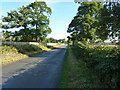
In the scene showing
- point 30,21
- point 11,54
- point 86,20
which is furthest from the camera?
point 30,21

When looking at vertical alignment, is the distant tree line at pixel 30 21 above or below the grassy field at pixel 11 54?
above

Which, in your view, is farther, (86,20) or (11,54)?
(86,20)

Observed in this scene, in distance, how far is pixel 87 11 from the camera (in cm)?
2434

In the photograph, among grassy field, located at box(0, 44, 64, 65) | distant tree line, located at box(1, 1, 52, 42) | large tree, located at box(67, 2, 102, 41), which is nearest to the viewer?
grassy field, located at box(0, 44, 64, 65)

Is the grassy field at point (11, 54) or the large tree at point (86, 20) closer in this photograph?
the grassy field at point (11, 54)

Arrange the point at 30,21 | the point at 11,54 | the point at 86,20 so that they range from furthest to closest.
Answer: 1. the point at 30,21
2. the point at 86,20
3. the point at 11,54

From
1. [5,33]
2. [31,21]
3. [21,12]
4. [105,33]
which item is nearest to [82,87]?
[105,33]

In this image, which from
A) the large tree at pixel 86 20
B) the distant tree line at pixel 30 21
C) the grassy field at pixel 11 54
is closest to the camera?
the grassy field at pixel 11 54

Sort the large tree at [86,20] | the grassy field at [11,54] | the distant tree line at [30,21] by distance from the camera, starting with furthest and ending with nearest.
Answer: the distant tree line at [30,21] → the large tree at [86,20] → the grassy field at [11,54]

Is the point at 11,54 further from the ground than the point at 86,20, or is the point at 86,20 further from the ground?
the point at 86,20

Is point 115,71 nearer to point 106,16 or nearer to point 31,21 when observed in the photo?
point 106,16

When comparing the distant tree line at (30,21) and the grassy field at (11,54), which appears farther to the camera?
the distant tree line at (30,21)

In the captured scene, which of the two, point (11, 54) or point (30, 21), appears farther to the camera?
point (30, 21)

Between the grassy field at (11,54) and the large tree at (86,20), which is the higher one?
the large tree at (86,20)
